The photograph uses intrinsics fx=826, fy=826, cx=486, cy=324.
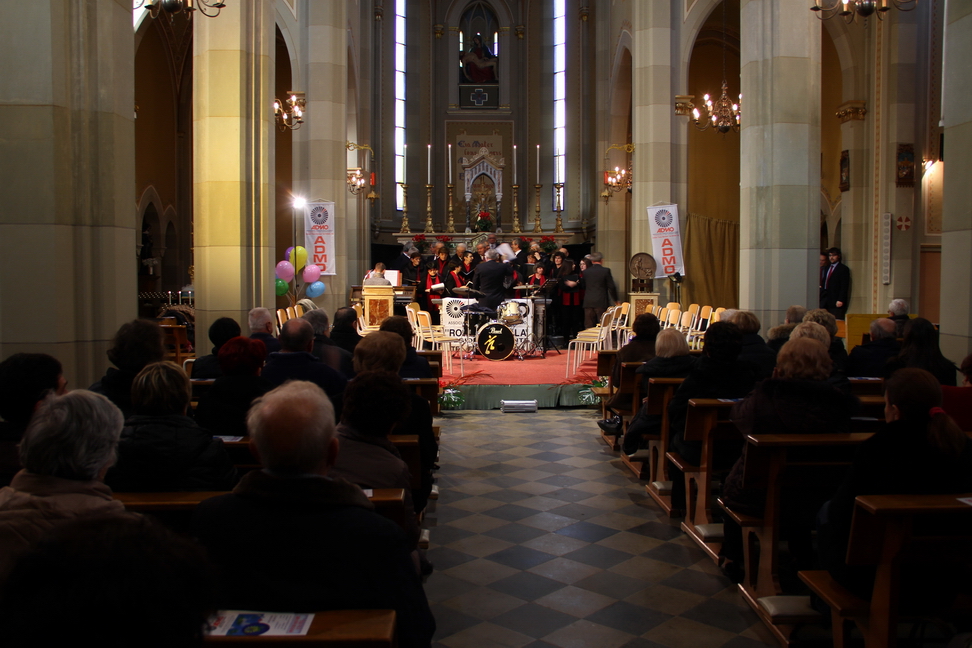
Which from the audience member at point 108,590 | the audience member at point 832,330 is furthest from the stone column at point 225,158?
the audience member at point 108,590

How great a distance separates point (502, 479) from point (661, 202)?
914 cm

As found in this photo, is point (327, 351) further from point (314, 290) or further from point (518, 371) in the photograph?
point (314, 290)

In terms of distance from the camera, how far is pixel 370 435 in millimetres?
2914

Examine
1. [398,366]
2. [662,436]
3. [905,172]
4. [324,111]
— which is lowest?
[662,436]

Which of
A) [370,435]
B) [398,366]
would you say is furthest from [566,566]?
[370,435]

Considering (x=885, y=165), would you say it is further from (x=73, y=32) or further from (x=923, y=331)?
(x=73, y=32)

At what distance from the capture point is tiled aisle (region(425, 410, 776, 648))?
3.36 metres

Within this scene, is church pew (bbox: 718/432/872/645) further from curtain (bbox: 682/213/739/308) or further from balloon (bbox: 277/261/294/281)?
curtain (bbox: 682/213/739/308)

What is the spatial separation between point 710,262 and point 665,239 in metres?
2.46

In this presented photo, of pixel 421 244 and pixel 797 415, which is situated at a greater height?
pixel 421 244

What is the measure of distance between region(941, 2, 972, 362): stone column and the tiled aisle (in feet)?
7.97

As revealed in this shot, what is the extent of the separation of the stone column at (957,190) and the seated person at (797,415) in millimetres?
2456

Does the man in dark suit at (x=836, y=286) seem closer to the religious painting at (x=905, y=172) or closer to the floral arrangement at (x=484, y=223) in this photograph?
the religious painting at (x=905, y=172)

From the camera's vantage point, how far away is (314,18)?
13.5 metres
